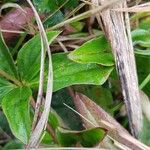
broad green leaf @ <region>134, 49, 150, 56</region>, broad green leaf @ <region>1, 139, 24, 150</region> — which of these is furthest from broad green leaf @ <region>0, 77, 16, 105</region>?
broad green leaf @ <region>134, 49, 150, 56</region>

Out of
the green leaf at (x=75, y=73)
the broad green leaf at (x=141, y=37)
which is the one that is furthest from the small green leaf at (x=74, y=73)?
the broad green leaf at (x=141, y=37)

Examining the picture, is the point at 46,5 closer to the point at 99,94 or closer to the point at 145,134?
the point at 99,94

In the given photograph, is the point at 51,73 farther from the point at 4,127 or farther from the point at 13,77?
the point at 4,127

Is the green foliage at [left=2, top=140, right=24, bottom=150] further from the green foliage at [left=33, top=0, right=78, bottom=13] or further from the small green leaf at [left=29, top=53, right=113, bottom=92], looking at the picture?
the green foliage at [left=33, top=0, right=78, bottom=13]

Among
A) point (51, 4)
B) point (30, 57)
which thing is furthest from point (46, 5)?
point (30, 57)

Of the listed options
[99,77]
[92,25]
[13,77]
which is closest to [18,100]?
[13,77]
